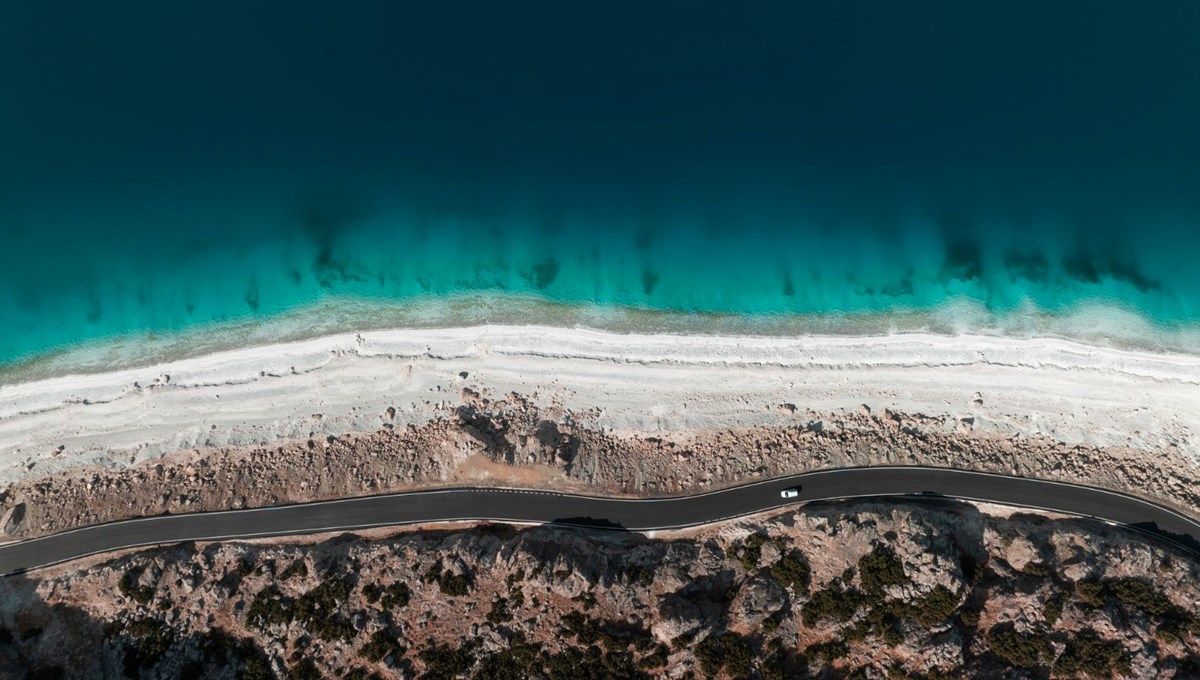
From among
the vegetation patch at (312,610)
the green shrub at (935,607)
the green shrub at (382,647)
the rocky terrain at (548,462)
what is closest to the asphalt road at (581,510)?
the rocky terrain at (548,462)

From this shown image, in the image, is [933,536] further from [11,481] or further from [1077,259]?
[11,481]

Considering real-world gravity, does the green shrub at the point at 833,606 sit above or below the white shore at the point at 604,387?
below

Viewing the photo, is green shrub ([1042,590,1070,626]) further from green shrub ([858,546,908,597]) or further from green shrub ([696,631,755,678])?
green shrub ([696,631,755,678])

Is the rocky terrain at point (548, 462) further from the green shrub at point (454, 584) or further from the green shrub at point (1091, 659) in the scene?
the green shrub at point (1091, 659)

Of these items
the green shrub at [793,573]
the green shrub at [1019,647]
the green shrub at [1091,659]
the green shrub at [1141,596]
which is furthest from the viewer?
the green shrub at [793,573]

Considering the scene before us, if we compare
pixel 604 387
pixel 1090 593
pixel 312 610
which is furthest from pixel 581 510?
pixel 1090 593

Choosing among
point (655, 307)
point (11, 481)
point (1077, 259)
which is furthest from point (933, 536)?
point (11, 481)

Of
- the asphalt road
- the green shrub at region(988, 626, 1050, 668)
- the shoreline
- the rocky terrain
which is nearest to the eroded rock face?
the green shrub at region(988, 626, 1050, 668)

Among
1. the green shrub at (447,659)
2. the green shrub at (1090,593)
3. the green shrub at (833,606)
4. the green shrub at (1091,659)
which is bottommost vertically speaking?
the green shrub at (447,659)
